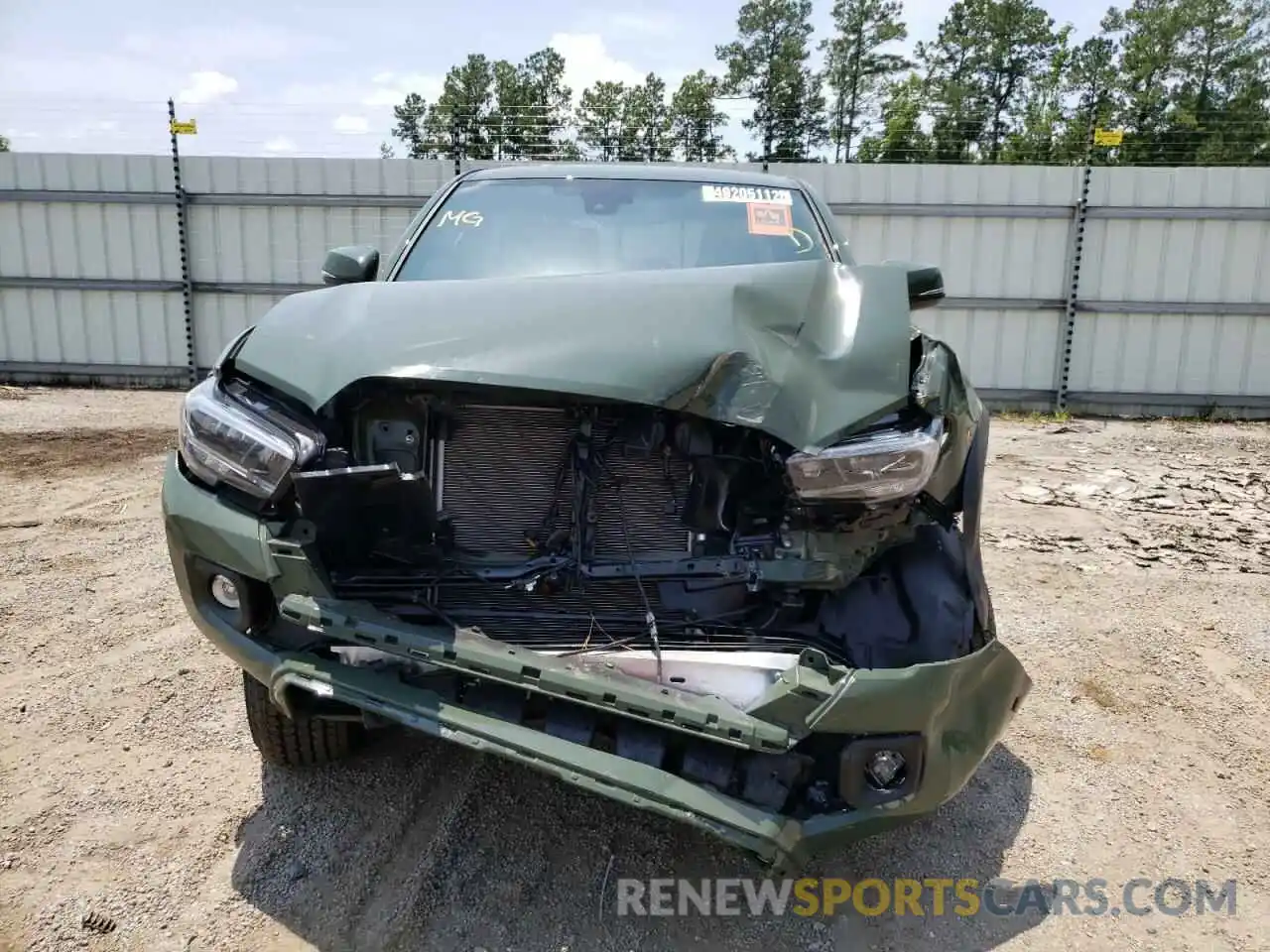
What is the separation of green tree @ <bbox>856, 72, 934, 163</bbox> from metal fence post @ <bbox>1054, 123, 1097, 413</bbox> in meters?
9.50

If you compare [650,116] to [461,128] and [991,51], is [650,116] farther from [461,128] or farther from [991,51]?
[991,51]

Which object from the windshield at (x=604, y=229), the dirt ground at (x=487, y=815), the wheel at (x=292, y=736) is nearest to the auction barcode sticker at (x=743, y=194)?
the windshield at (x=604, y=229)

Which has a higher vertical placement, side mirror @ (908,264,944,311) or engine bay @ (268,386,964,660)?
side mirror @ (908,264,944,311)

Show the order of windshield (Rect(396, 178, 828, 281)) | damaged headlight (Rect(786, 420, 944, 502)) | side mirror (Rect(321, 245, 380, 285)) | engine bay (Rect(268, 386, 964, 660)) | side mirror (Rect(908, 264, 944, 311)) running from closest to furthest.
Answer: damaged headlight (Rect(786, 420, 944, 502)) < engine bay (Rect(268, 386, 964, 660)) < side mirror (Rect(908, 264, 944, 311)) < windshield (Rect(396, 178, 828, 281)) < side mirror (Rect(321, 245, 380, 285))

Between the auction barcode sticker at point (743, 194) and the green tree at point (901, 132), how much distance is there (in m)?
16.6

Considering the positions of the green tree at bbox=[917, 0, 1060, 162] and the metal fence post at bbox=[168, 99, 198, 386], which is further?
the green tree at bbox=[917, 0, 1060, 162]

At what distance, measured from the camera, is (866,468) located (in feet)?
6.07

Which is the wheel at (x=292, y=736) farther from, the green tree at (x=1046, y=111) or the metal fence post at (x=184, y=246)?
the green tree at (x=1046, y=111)

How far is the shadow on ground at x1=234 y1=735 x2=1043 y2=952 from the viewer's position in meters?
2.02

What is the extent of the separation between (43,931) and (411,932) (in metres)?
0.82

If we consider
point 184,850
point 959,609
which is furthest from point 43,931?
point 959,609

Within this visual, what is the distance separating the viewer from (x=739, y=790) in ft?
5.78

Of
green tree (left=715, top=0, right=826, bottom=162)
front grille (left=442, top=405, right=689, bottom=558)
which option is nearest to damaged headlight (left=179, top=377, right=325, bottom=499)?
front grille (left=442, top=405, right=689, bottom=558)

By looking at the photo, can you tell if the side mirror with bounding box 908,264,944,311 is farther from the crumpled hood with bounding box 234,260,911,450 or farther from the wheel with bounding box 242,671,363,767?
the wheel with bounding box 242,671,363,767
